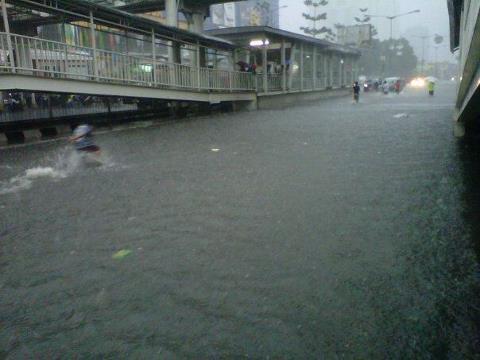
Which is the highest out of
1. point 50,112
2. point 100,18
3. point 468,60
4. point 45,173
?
point 100,18

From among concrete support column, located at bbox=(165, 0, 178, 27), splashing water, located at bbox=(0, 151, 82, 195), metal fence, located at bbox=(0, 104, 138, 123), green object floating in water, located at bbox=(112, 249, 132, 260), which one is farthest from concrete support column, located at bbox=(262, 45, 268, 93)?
green object floating in water, located at bbox=(112, 249, 132, 260)

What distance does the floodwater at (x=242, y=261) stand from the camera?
311cm

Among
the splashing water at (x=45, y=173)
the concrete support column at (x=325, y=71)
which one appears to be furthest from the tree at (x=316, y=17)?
the splashing water at (x=45, y=173)

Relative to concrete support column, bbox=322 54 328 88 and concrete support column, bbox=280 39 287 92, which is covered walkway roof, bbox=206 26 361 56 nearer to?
concrete support column, bbox=280 39 287 92

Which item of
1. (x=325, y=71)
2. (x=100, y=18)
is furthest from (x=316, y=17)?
(x=100, y=18)

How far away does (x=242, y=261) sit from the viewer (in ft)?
14.5

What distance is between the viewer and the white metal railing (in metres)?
12.7

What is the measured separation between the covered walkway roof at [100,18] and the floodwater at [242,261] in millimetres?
7364

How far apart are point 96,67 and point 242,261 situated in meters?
12.1

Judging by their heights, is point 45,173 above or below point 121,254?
above

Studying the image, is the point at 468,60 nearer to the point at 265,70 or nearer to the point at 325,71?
the point at 265,70

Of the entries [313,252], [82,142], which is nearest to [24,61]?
[82,142]

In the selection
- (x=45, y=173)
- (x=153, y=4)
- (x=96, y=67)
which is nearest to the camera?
(x=45, y=173)

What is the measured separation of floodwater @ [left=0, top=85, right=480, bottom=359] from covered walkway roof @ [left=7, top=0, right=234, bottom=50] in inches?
290
